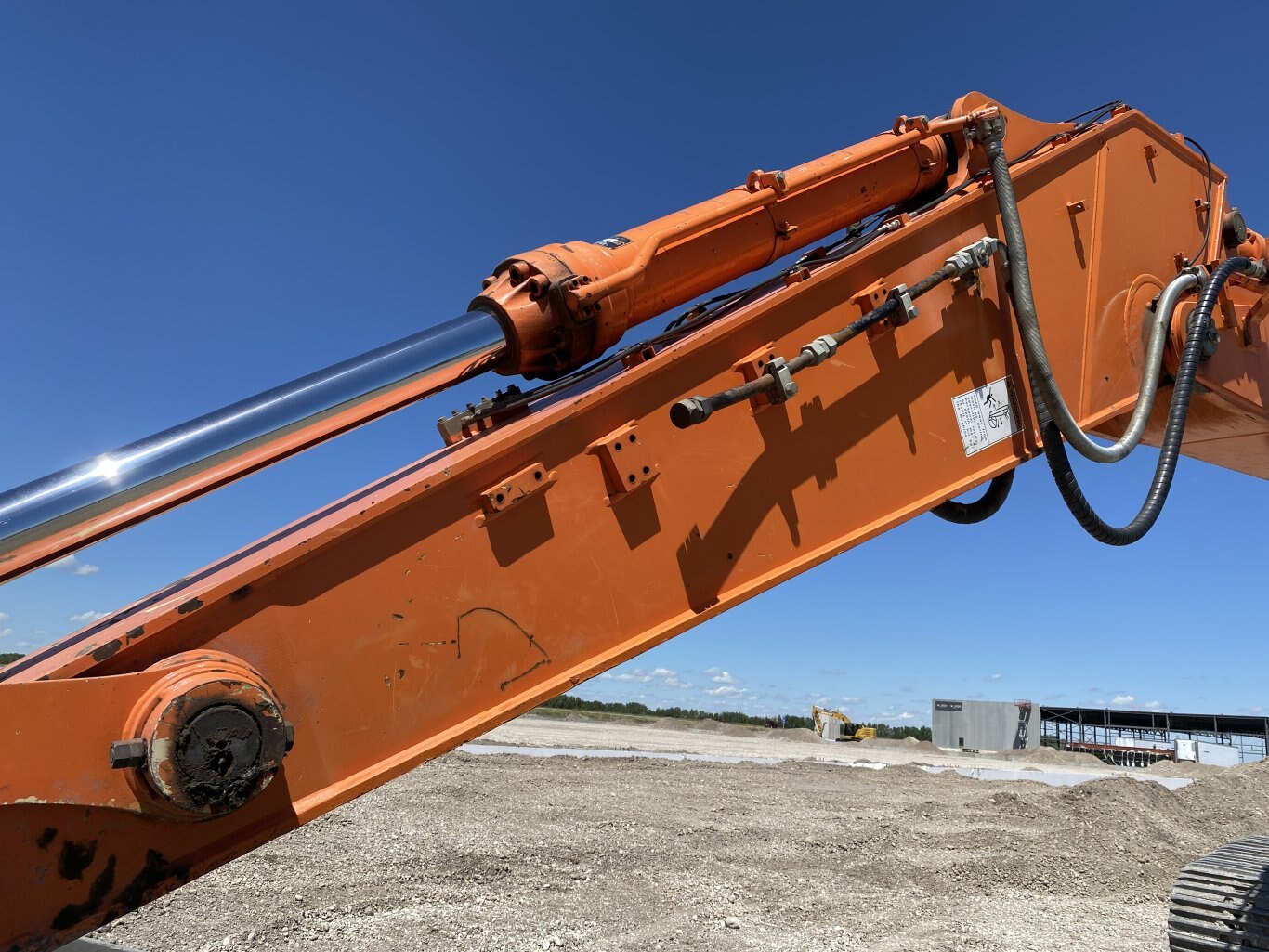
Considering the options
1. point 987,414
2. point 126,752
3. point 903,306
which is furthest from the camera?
point 987,414

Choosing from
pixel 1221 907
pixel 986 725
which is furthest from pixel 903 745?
pixel 1221 907

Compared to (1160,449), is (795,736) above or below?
below

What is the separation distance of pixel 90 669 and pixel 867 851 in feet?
24.6

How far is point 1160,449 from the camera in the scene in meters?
3.26

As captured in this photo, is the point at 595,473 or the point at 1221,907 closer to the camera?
the point at 595,473

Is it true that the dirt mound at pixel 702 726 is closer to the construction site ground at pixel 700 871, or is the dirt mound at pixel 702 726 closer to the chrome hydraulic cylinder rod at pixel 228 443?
the construction site ground at pixel 700 871

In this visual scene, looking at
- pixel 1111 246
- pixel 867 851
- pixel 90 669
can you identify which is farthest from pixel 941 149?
pixel 867 851

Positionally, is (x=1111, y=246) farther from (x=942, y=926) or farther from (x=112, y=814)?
(x=942, y=926)

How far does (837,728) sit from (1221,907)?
31644mm

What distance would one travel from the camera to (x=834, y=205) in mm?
2863

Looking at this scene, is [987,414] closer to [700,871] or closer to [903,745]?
[700,871]

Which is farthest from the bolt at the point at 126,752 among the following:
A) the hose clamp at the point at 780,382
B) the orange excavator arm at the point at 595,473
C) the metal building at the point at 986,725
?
the metal building at the point at 986,725

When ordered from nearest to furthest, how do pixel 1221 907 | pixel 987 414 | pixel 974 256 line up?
pixel 974 256, pixel 987 414, pixel 1221 907

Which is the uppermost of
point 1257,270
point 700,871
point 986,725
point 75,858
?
point 1257,270
